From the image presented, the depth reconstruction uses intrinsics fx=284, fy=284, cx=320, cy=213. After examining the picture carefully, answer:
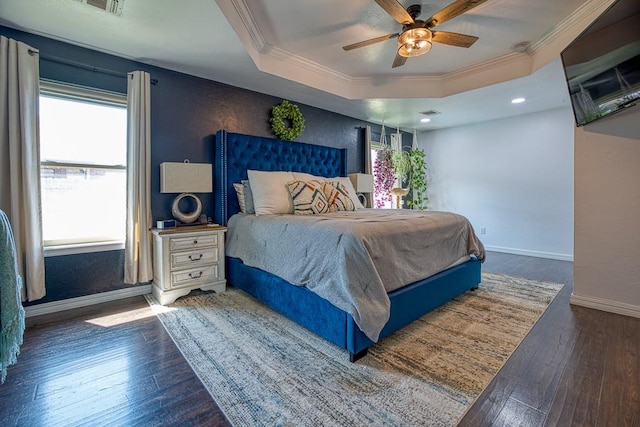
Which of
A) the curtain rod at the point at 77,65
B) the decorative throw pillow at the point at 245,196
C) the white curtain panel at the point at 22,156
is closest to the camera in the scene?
the white curtain panel at the point at 22,156

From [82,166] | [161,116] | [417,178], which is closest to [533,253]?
[417,178]

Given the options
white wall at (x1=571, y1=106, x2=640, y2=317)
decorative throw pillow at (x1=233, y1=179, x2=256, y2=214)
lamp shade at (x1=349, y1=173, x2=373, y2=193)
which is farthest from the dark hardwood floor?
lamp shade at (x1=349, y1=173, x2=373, y2=193)

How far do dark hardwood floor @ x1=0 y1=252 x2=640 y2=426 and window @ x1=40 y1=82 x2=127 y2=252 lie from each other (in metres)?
0.81

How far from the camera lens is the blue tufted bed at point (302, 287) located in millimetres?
1902

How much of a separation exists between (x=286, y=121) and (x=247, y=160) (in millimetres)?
965

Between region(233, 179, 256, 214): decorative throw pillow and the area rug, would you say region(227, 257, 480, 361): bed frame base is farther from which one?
region(233, 179, 256, 214): decorative throw pillow

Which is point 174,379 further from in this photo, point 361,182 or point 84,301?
point 361,182

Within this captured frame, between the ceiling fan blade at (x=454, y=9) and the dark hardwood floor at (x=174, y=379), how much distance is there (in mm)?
2389

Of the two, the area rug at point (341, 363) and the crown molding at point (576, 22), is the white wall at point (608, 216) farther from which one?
the crown molding at point (576, 22)

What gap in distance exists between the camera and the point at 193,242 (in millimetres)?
2838

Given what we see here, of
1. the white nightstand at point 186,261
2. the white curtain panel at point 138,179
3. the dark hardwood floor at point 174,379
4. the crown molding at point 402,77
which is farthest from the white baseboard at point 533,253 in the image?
the white curtain panel at point 138,179

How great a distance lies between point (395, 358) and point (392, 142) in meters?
4.66

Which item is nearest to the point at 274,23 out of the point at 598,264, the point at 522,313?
the point at 522,313

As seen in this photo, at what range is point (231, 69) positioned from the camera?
3.15 metres
